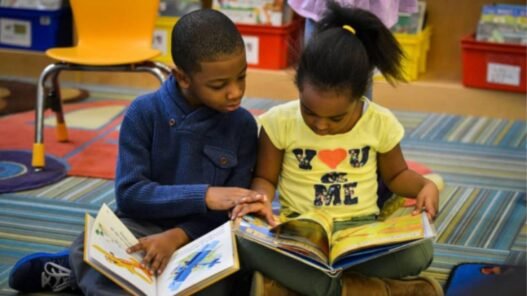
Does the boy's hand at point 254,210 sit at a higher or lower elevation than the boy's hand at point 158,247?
higher

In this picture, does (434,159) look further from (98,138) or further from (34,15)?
(34,15)

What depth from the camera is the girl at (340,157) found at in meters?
1.46

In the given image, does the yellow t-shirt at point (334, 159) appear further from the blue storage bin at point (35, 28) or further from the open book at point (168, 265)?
the blue storage bin at point (35, 28)

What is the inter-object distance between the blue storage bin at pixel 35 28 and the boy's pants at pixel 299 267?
2.35 m

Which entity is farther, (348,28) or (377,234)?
(348,28)

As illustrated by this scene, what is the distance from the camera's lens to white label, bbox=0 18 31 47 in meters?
3.64

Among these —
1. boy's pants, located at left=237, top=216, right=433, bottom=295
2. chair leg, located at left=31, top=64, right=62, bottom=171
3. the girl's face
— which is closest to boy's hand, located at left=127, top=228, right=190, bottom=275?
boy's pants, located at left=237, top=216, right=433, bottom=295

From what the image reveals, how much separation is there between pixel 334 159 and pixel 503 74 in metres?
1.77

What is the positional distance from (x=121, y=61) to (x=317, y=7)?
0.68m

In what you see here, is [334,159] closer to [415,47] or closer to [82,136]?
[82,136]

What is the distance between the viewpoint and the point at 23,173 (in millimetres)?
2455

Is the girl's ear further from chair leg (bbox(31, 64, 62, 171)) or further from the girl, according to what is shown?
chair leg (bbox(31, 64, 62, 171))

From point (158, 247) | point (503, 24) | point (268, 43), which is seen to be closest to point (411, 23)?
point (503, 24)

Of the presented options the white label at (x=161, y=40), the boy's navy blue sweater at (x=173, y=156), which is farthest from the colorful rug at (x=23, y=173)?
the white label at (x=161, y=40)
